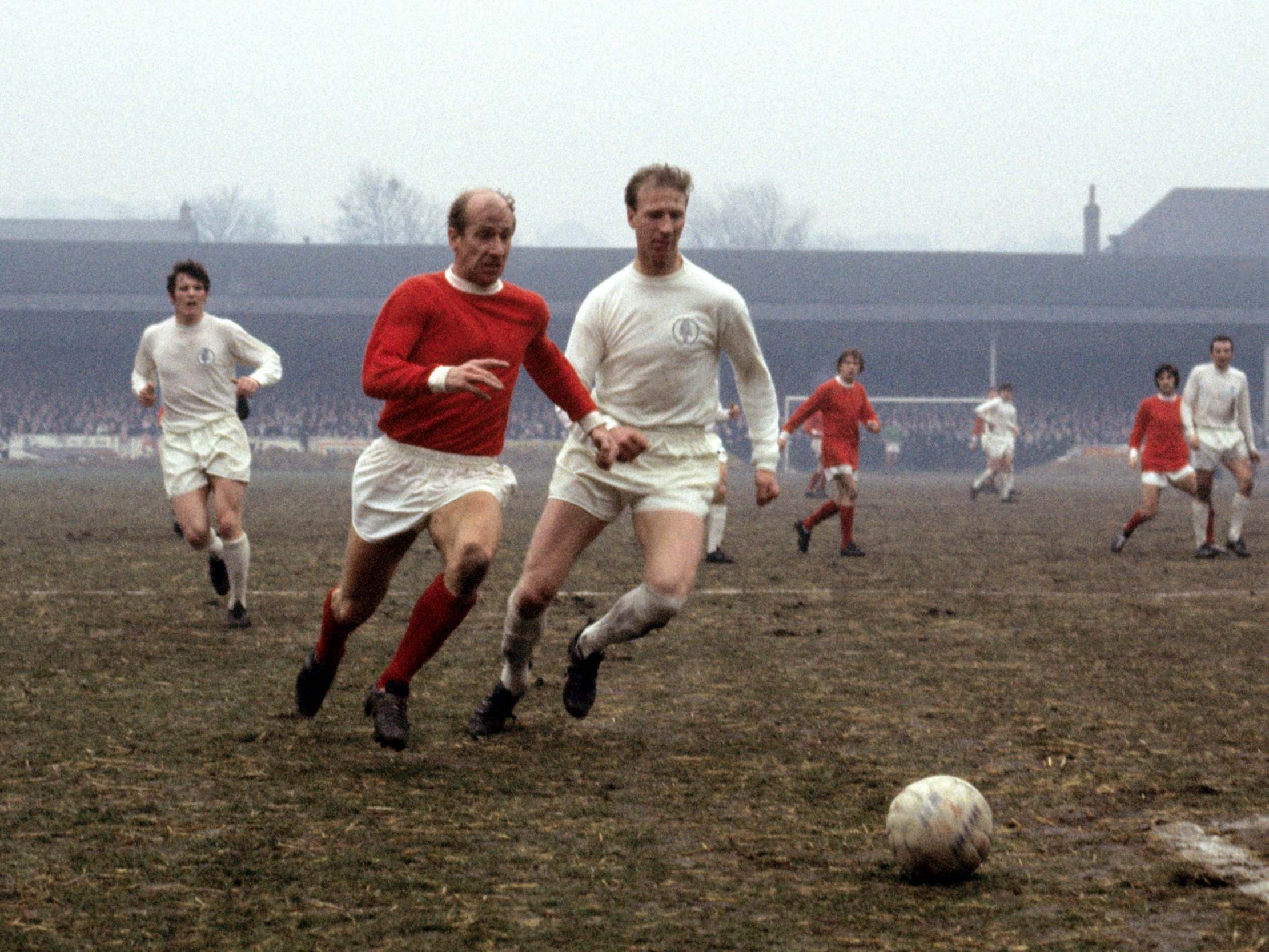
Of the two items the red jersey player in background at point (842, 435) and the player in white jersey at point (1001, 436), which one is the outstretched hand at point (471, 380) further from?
the player in white jersey at point (1001, 436)

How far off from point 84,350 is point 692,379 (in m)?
47.3

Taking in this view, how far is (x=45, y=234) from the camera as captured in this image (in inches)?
3361

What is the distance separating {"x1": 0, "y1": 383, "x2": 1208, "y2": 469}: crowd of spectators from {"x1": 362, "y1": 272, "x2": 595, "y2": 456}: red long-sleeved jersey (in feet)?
132

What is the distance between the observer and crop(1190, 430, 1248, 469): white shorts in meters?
15.4

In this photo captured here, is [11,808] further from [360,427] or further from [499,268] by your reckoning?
[360,427]

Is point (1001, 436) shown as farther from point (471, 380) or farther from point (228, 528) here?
point (471, 380)

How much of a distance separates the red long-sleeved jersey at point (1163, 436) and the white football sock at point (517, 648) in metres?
10.6

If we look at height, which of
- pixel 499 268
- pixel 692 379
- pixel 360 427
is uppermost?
pixel 499 268

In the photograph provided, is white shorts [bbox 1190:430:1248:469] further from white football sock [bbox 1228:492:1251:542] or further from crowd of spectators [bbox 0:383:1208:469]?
crowd of spectators [bbox 0:383:1208:469]

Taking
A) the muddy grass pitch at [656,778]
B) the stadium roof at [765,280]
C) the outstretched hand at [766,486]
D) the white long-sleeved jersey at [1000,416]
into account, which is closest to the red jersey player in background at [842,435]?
the muddy grass pitch at [656,778]

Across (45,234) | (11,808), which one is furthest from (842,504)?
(45,234)

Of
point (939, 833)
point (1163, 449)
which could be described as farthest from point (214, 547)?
point (1163, 449)

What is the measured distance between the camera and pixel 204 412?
10.1 metres

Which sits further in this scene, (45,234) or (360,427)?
(45,234)
